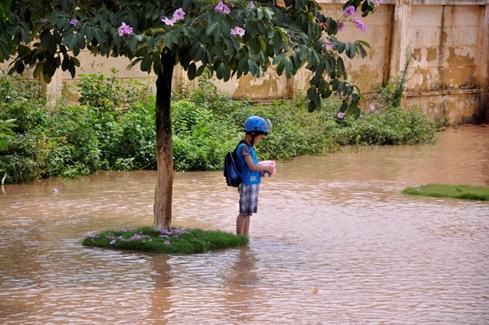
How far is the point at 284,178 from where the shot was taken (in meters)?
15.3

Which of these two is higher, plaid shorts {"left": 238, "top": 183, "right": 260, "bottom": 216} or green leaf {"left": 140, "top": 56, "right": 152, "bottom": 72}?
green leaf {"left": 140, "top": 56, "right": 152, "bottom": 72}

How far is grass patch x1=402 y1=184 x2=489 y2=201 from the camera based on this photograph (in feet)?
45.5

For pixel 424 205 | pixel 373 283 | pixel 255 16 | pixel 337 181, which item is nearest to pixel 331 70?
Result: pixel 255 16

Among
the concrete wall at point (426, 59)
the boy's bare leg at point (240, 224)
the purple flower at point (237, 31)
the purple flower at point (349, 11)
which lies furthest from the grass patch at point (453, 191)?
the purple flower at point (237, 31)

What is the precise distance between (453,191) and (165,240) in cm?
526

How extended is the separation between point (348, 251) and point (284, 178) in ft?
15.6

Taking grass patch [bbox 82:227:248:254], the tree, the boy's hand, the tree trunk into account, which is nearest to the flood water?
grass patch [bbox 82:227:248:254]

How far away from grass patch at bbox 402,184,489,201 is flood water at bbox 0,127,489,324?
287 millimetres

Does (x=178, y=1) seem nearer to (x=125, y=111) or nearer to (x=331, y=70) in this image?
(x=331, y=70)

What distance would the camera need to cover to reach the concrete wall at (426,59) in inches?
791

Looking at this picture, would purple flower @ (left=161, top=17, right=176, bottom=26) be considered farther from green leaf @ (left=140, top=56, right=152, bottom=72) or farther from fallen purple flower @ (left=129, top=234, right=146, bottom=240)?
fallen purple flower @ (left=129, top=234, right=146, bottom=240)

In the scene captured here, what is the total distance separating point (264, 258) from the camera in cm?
1009

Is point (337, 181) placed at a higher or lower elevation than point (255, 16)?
lower

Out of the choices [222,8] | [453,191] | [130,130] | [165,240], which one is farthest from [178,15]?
[130,130]
